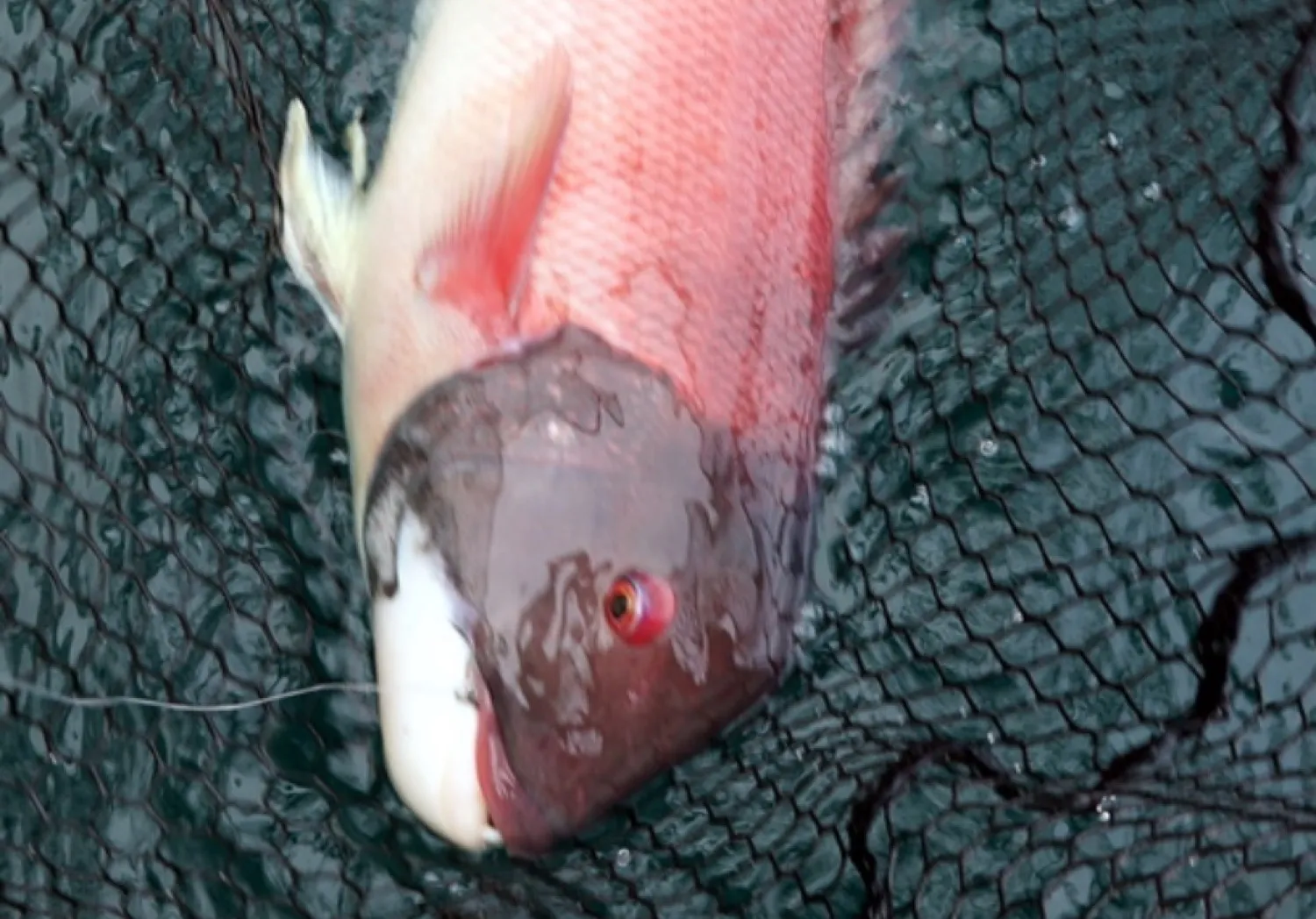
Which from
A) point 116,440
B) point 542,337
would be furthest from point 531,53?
point 116,440

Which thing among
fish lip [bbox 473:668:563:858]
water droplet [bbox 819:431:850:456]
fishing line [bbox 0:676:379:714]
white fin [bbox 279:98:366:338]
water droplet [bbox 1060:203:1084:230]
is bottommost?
water droplet [bbox 819:431:850:456]

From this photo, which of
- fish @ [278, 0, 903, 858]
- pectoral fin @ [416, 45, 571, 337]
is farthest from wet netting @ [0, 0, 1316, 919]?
pectoral fin @ [416, 45, 571, 337]

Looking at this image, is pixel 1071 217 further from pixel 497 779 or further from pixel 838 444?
pixel 497 779

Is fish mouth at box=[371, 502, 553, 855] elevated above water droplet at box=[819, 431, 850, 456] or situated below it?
above

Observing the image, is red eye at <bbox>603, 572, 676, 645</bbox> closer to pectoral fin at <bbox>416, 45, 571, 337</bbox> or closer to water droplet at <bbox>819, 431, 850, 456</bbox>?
pectoral fin at <bbox>416, 45, 571, 337</bbox>

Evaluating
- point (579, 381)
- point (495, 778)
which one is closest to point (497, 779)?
point (495, 778)

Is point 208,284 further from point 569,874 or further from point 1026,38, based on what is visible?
point 1026,38
